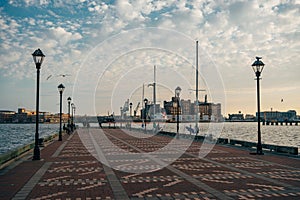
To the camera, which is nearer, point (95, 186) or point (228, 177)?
point (95, 186)

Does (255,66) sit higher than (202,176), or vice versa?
(255,66)

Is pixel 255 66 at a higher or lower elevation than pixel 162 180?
higher

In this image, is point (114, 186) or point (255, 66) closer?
point (114, 186)

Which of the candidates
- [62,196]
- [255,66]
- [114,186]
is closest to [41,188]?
[62,196]

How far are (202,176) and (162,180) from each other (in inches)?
74.8

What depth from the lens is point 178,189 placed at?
11688 mm

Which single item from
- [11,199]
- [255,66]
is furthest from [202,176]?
[255,66]

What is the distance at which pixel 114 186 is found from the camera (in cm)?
1218

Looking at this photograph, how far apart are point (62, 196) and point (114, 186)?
2124mm

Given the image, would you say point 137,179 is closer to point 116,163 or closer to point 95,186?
point 95,186

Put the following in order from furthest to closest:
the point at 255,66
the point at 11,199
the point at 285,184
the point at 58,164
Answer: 1. the point at 255,66
2. the point at 58,164
3. the point at 285,184
4. the point at 11,199

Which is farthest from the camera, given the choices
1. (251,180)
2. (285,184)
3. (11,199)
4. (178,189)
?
(251,180)

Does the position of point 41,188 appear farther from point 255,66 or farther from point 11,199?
point 255,66

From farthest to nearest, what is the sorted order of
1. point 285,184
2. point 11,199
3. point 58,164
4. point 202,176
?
point 58,164 → point 202,176 → point 285,184 → point 11,199
